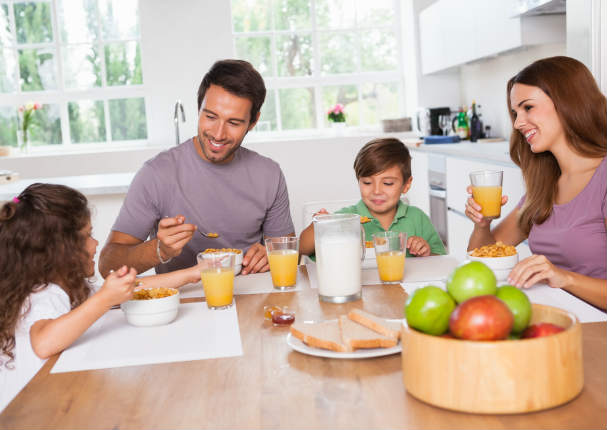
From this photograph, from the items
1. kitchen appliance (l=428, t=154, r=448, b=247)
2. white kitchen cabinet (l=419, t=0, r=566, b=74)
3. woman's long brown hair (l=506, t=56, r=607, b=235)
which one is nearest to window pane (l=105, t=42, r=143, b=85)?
white kitchen cabinet (l=419, t=0, r=566, b=74)

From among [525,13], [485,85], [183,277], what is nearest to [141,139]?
[485,85]

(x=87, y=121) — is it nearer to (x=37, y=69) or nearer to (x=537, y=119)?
(x=37, y=69)

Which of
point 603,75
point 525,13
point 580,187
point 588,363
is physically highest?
point 525,13

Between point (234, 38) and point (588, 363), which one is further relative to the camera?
point (234, 38)

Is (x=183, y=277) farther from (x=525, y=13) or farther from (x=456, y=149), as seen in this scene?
(x=456, y=149)

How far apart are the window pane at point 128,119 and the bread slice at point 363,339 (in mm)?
5463

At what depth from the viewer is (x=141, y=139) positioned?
630cm

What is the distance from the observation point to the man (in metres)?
2.25

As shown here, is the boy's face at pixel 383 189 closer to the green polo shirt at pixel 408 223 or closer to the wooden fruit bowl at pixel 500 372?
the green polo shirt at pixel 408 223

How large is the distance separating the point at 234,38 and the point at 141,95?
102 centimetres

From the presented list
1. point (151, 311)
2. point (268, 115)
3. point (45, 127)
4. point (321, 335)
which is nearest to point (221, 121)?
point (151, 311)

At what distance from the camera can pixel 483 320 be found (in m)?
0.86

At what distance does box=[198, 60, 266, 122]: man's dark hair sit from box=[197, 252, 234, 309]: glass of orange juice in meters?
0.89

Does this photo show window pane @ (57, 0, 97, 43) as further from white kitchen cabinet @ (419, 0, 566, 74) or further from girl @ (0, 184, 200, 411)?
girl @ (0, 184, 200, 411)
